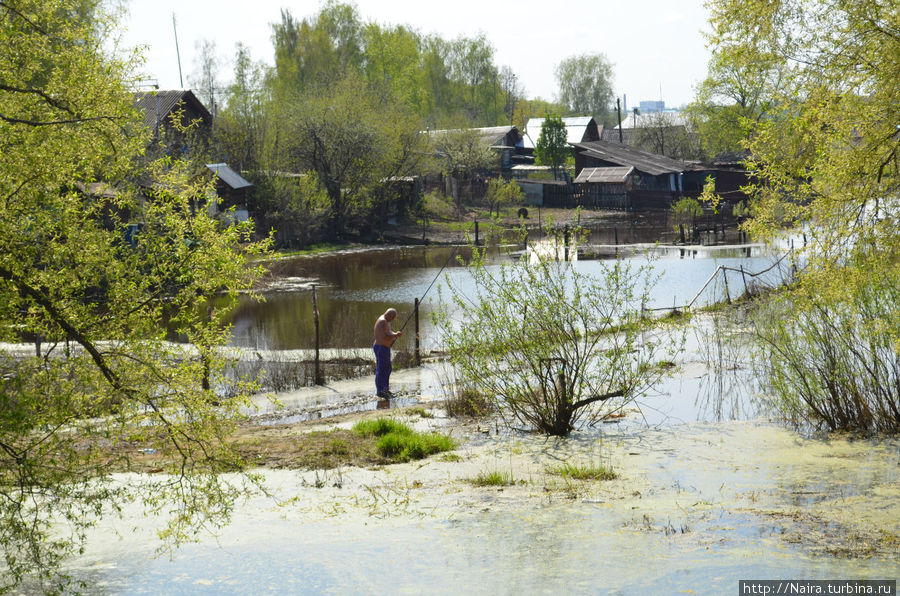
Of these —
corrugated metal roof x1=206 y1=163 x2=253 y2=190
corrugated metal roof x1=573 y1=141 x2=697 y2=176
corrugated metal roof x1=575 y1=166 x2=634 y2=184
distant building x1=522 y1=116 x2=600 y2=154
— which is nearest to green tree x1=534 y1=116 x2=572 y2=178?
corrugated metal roof x1=573 y1=141 x2=697 y2=176

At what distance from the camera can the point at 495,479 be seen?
10242 millimetres

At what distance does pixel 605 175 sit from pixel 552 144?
7955 millimetres

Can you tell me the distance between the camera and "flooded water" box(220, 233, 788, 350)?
26.2 meters

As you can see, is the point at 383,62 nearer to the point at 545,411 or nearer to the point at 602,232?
the point at 602,232

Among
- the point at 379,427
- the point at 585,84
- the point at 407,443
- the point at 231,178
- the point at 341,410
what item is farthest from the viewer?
the point at 585,84

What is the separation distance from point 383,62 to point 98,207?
91.0m

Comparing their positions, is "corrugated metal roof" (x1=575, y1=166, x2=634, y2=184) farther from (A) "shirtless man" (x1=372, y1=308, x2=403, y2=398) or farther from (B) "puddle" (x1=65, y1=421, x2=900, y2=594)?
(B) "puddle" (x1=65, y1=421, x2=900, y2=594)

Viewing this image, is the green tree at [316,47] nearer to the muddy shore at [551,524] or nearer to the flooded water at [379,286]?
the flooded water at [379,286]

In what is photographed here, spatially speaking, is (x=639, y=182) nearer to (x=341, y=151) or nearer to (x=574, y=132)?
(x=574, y=132)

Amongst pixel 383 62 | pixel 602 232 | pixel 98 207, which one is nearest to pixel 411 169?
pixel 602 232

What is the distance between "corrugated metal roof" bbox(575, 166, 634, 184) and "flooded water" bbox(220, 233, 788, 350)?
2108 cm

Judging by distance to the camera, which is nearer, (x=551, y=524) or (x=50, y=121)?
(x=50, y=121)

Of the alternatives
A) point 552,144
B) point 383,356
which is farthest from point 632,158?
point 383,356

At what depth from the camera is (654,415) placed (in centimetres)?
1466
